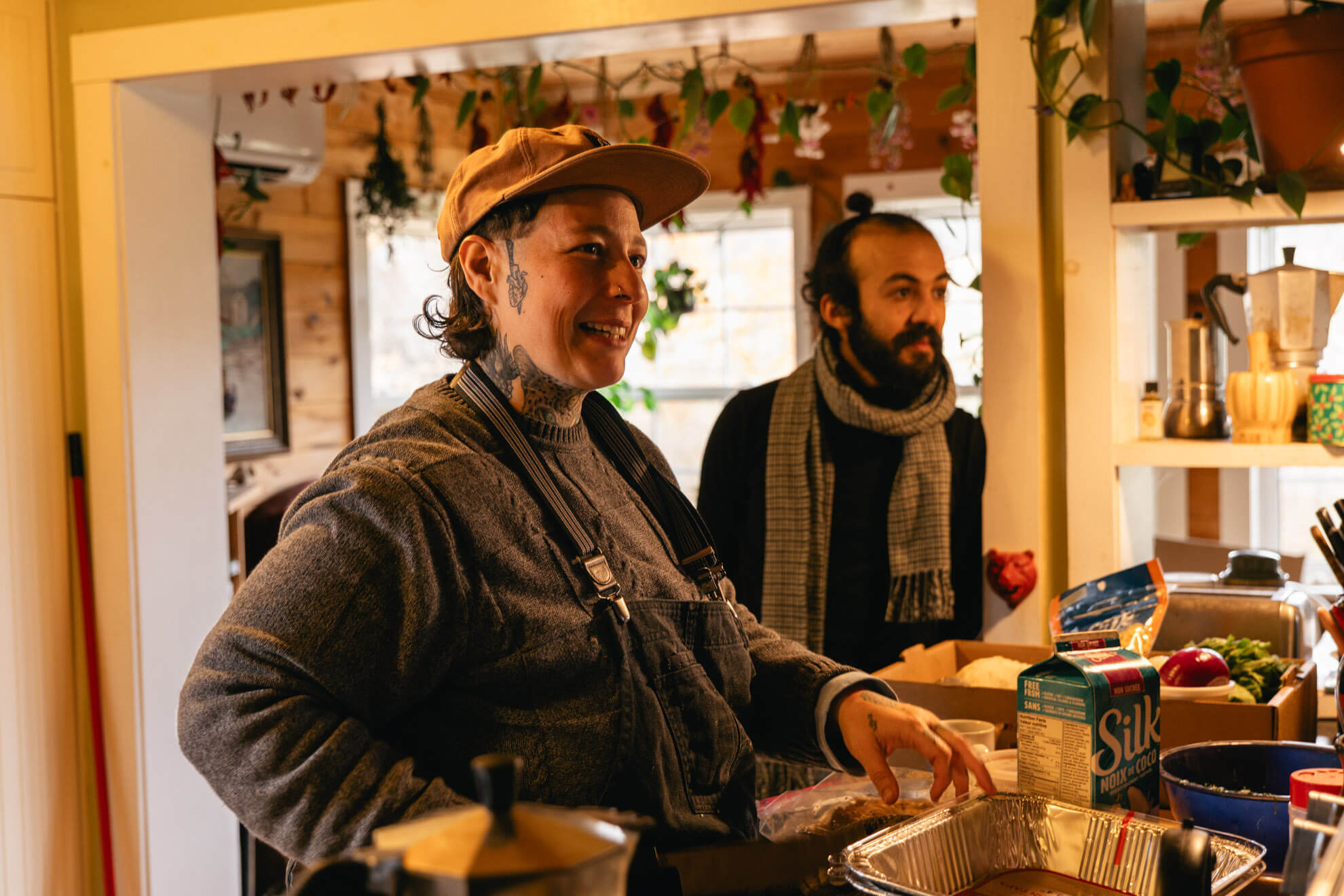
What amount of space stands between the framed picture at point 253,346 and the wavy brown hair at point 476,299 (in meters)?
2.72

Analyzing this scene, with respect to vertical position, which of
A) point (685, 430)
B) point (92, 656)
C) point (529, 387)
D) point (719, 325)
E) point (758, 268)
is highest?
point (758, 268)

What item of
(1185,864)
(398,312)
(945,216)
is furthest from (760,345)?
(1185,864)

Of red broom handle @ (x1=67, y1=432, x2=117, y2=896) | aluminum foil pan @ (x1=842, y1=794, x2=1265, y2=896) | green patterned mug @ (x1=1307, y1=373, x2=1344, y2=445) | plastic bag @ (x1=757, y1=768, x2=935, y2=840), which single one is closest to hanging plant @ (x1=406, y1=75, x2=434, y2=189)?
red broom handle @ (x1=67, y1=432, x2=117, y2=896)

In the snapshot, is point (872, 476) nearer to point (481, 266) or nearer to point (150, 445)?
point (481, 266)

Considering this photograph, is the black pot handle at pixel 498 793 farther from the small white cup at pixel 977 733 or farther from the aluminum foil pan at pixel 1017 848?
the small white cup at pixel 977 733

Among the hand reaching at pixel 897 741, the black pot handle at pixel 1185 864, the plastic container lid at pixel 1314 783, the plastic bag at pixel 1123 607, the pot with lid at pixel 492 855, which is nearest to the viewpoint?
the pot with lid at pixel 492 855

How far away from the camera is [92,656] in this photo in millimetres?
2531

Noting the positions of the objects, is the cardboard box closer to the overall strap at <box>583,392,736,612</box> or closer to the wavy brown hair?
the overall strap at <box>583,392,736,612</box>

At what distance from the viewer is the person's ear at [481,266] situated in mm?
1446

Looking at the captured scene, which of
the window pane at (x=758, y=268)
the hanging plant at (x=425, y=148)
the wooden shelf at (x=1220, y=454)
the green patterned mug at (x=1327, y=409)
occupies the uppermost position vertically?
the hanging plant at (x=425, y=148)

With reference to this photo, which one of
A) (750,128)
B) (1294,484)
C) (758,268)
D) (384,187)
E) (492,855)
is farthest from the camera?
(758,268)

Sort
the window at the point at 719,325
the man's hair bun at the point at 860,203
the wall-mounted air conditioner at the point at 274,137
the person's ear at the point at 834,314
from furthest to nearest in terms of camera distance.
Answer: the window at the point at 719,325, the wall-mounted air conditioner at the point at 274,137, the man's hair bun at the point at 860,203, the person's ear at the point at 834,314

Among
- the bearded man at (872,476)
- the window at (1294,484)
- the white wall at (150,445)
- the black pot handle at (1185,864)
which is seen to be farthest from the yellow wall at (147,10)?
the window at (1294,484)

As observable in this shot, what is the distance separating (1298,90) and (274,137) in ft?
10.0
